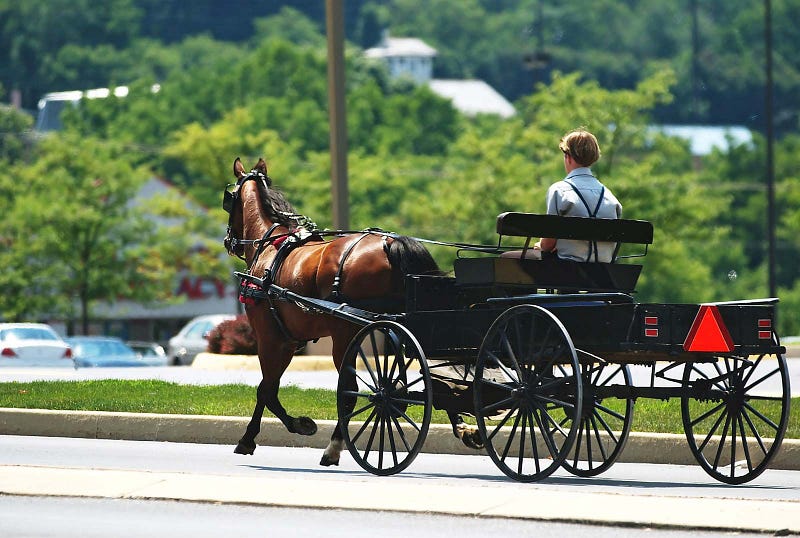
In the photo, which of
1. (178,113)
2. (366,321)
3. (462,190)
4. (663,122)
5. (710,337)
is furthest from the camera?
(663,122)

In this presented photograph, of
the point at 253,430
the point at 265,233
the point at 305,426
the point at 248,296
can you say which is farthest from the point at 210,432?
the point at 265,233

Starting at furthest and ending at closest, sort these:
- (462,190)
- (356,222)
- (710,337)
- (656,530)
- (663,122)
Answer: (663,122) → (356,222) → (462,190) → (710,337) → (656,530)

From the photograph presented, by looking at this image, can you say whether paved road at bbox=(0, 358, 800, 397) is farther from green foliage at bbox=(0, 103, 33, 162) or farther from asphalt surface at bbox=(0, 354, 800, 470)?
green foliage at bbox=(0, 103, 33, 162)

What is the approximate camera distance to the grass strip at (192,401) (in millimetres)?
15734

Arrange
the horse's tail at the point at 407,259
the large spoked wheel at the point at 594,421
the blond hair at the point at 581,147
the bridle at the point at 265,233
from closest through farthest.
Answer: the large spoked wheel at the point at 594,421 → the blond hair at the point at 581,147 → the horse's tail at the point at 407,259 → the bridle at the point at 265,233

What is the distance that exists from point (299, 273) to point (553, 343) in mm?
3124

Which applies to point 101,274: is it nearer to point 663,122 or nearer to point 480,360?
point 480,360

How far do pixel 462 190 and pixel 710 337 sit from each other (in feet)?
177

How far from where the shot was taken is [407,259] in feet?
44.0

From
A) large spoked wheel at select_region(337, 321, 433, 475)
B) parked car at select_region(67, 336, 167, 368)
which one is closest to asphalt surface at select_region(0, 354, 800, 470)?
→ large spoked wheel at select_region(337, 321, 433, 475)

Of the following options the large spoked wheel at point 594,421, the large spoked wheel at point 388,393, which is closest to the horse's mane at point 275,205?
the large spoked wheel at point 388,393

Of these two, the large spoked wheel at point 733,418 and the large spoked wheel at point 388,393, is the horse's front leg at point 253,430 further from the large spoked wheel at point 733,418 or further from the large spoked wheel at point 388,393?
the large spoked wheel at point 733,418

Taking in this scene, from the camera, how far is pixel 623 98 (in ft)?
185

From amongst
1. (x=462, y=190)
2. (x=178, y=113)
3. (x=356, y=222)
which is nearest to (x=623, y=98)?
(x=462, y=190)
